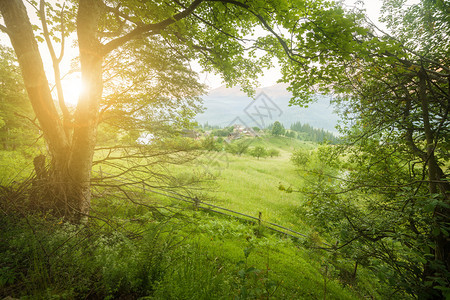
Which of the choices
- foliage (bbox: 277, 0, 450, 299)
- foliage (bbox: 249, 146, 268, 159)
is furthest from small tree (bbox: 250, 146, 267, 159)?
foliage (bbox: 277, 0, 450, 299)

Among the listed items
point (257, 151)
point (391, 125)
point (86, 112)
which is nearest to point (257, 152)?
point (257, 151)

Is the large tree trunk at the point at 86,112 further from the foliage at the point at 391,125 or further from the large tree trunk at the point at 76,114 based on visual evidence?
the foliage at the point at 391,125

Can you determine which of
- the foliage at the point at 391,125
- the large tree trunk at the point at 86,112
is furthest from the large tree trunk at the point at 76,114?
the foliage at the point at 391,125

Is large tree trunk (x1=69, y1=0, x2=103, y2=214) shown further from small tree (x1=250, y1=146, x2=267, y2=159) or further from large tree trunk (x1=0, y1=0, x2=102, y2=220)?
small tree (x1=250, y1=146, x2=267, y2=159)

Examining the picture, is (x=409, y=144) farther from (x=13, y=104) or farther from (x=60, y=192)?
(x=13, y=104)

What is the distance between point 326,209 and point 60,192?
6458 millimetres

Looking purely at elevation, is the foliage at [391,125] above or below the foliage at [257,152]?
above

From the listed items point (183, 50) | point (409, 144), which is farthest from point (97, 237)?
point (409, 144)

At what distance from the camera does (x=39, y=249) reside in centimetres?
254

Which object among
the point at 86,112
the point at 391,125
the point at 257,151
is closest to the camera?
the point at 391,125

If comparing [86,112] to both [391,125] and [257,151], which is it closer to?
[391,125]

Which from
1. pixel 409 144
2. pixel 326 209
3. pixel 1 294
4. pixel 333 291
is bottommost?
A: pixel 333 291

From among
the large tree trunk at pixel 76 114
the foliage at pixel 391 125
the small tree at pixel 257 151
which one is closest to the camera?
the foliage at pixel 391 125

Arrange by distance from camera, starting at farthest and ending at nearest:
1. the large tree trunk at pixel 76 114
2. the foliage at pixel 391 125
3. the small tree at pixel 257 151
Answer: the small tree at pixel 257 151, the large tree trunk at pixel 76 114, the foliage at pixel 391 125
